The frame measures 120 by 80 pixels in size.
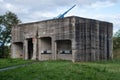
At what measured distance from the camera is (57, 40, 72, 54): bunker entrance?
35969 mm

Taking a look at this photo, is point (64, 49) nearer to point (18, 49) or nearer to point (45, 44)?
point (45, 44)

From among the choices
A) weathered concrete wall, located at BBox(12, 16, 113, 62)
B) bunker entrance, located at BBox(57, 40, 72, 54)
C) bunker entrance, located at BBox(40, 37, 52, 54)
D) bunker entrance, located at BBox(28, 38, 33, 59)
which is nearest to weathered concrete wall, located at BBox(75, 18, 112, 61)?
weathered concrete wall, located at BBox(12, 16, 113, 62)

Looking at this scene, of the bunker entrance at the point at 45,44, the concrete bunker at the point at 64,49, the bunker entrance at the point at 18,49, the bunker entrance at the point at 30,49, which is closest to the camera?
the concrete bunker at the point at 64,49

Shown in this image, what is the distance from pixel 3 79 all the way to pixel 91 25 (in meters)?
19.2

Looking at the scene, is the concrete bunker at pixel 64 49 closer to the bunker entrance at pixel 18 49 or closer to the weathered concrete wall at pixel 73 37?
the weathered concrete wall at pixel 73 37

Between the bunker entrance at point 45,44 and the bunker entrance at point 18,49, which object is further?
the bunker entrance at point 18,49

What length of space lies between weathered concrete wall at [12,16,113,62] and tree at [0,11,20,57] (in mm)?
15830

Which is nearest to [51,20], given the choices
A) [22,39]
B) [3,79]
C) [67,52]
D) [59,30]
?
[59,30]

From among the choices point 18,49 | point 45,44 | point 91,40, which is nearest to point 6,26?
point 18,49

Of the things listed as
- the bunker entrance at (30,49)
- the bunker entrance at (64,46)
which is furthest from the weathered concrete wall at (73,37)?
the bunker entrance at (30,49)

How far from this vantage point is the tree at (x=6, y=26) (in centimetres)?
5638

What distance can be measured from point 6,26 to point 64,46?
74.1 feet

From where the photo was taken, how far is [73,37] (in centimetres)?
3366

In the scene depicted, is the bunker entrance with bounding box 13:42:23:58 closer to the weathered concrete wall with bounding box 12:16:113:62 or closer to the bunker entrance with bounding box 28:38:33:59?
the bunker entrance with bounding box 28:38:33:59
